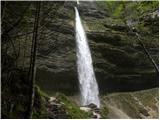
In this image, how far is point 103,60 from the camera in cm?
2514

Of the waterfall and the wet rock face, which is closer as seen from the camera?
the waterfall

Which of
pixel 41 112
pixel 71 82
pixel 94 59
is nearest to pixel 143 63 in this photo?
pixel 94 59

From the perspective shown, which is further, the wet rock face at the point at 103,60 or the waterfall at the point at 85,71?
the wet rock face at the point at 103,60

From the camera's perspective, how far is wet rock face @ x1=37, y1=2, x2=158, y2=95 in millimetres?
23500

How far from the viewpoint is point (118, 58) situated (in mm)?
25531

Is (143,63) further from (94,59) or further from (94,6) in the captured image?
(94,6)

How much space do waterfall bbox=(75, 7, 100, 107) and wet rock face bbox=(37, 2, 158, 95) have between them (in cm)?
36

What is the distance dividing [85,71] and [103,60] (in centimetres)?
172

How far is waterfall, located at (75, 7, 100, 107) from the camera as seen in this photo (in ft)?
76.6

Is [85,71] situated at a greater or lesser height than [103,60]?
lesser

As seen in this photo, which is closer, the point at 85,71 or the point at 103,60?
the point at 85,71

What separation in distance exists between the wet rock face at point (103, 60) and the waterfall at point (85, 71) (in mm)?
358

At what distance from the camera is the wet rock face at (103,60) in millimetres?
23500

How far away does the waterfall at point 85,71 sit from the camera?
23.3 meters
